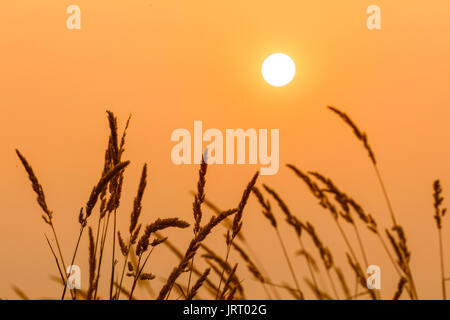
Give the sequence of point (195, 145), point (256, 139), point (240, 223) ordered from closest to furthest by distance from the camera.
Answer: point (240, 223) → point (195, 145) → point (256, 139)

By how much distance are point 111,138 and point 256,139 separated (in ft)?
4.69

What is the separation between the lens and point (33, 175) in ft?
3.68

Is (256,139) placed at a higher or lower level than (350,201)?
higher

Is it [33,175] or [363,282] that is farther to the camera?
[363,282]

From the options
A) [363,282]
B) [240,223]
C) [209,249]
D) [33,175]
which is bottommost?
[363,282]
